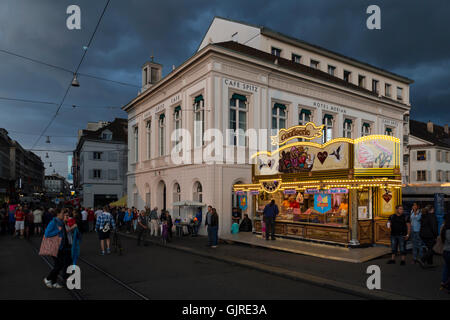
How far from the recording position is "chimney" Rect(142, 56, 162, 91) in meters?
30.4

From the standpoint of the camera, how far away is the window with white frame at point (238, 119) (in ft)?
69.0

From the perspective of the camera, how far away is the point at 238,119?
69.7ft

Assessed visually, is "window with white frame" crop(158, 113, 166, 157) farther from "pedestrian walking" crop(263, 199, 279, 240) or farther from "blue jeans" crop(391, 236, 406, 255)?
"blue jeans" crop(391, 236, 406, 255)

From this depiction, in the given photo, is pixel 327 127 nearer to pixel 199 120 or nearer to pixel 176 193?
pixel 199 120

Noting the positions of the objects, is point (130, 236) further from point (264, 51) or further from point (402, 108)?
point (402, 108)

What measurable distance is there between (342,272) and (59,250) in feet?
24.3

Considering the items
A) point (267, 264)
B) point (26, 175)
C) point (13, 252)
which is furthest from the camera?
point (26, 175)

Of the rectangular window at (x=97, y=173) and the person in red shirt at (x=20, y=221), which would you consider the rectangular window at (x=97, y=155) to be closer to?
the rectangular window at (x=97, y=173)

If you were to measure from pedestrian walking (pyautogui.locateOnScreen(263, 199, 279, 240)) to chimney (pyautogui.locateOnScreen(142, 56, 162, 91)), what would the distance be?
18.9 m

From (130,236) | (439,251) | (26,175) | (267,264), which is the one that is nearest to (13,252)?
(130,236)

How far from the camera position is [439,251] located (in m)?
12.6

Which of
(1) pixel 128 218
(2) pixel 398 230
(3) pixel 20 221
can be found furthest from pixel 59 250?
(3) pixel 20 221

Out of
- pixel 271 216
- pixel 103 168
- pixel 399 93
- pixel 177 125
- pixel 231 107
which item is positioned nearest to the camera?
pixel 271 216
